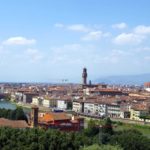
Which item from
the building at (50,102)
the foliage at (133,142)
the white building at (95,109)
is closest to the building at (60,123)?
the foliage at (133,142)

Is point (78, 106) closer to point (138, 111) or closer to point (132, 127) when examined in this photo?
point (138, 111)

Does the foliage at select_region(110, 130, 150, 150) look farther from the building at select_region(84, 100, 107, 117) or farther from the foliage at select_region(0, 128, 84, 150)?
the building at select_region(84, 100, 107, 117)

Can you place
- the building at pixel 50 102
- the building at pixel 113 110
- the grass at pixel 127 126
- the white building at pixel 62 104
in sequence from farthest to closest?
the building at pixel 50 102 < the white building at pixel 62 104 < the building at pixel 113 110 < the grass at pixel 127 126

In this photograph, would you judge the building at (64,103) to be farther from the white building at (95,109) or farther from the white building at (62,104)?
the white building at (95,109)

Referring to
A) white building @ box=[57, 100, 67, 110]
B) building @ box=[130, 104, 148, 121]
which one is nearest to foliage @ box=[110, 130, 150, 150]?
building @ box=[130, 104, 148, 121]

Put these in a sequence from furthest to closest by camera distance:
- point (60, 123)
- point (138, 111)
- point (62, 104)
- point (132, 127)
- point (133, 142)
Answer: point (62, 104)
point (138, 111)
point (132, 127)
point (60, 123)
point (133, 142)

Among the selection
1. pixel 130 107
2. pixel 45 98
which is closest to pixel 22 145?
pixel 130 107

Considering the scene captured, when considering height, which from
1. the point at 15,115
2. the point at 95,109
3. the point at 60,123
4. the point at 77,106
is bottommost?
the point at 95,109

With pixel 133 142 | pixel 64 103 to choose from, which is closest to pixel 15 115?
pixel 133 142

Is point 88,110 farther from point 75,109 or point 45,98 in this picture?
point 45,98

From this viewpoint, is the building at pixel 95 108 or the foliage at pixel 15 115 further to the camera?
the building at pixel 95 108

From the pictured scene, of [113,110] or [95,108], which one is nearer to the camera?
[113,110]
